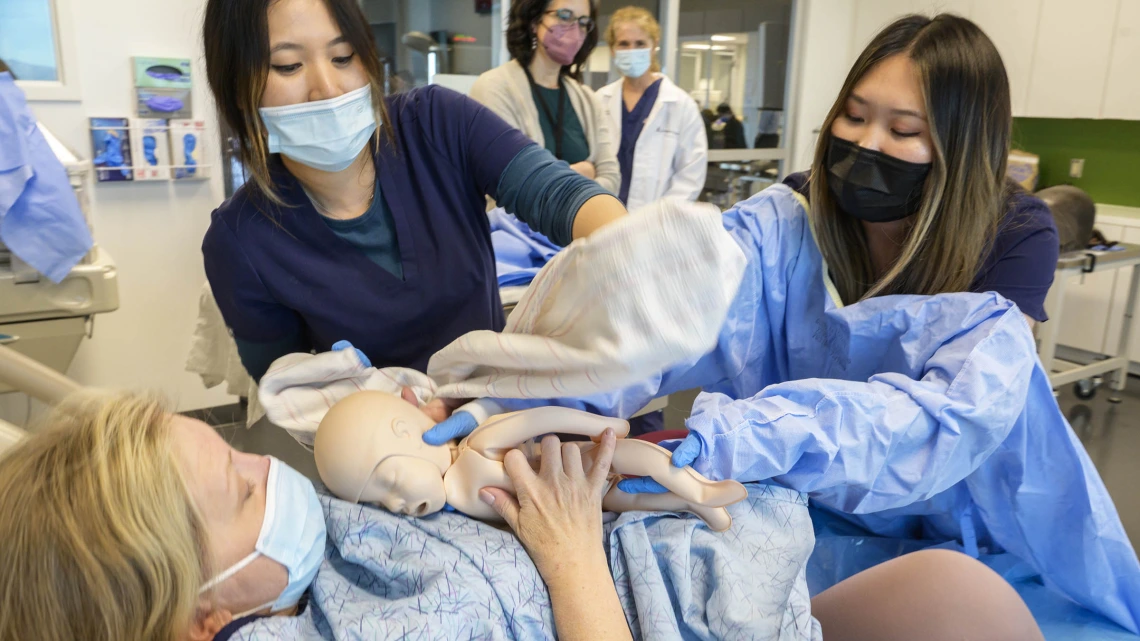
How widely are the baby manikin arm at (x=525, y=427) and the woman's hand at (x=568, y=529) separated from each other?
0.02 metres

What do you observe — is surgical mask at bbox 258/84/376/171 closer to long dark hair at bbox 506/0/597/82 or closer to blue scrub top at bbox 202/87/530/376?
blue scrub top at bbox 202/87/530/376

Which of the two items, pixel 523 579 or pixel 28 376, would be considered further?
pixel 28 376

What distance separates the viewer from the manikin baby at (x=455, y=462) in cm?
102

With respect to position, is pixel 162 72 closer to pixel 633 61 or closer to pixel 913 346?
pixel 633 61

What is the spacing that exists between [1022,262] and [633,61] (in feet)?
7.88

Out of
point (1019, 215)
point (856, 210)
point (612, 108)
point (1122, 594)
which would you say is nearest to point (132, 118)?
point (612, 108)

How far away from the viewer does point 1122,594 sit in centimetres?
117

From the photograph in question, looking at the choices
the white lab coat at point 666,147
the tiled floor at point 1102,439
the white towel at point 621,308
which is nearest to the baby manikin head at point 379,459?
the white towel at point 621,308

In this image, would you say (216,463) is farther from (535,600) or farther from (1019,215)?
(1019,215)

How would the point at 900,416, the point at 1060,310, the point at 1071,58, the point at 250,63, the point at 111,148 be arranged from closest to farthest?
1. the point at 900,416
2. the point at 250,63
3. the point at 111,148
4. the point at 1060,310
5. the point at 1071,58

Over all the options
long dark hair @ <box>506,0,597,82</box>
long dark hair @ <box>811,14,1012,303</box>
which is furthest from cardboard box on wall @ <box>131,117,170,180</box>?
long dark hair @ <box>811,14,1012,303</box>

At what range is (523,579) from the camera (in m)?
0.94

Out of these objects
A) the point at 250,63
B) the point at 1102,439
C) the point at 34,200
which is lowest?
the point at 1102,439

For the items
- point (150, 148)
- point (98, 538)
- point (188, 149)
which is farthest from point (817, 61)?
point (98, 538)
